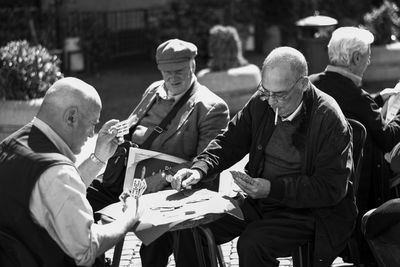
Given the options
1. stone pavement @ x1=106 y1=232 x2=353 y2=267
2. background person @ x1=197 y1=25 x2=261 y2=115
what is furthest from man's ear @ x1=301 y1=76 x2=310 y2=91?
background person @ x1=197 y1=25 x2=261 y2=115

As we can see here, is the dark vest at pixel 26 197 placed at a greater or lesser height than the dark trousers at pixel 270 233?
greater

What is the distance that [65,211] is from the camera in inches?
134

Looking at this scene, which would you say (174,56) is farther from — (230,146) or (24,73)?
(24,73)

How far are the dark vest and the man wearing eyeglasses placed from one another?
1089 mm

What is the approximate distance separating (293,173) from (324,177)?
0.76ft

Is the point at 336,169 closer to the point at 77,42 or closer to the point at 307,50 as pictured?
the point at 307,50

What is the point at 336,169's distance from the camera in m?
4.24

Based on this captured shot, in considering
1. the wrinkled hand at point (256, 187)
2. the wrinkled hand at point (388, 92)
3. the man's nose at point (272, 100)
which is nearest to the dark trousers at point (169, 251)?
the wrinkled hand at point (256, 187)

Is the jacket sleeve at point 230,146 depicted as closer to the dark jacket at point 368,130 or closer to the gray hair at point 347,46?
the dark jacket at point 368,130

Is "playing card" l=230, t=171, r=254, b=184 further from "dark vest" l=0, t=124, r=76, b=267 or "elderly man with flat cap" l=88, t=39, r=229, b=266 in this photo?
"dark vest" l=0, t=124, r=76, b=267

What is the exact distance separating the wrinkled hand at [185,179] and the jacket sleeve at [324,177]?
444 mm

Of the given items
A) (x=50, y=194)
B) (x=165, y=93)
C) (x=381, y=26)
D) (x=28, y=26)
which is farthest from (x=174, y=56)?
(x=381, y=26)

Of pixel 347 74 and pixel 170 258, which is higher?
pixel 347 74

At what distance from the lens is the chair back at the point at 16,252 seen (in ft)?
11.2
